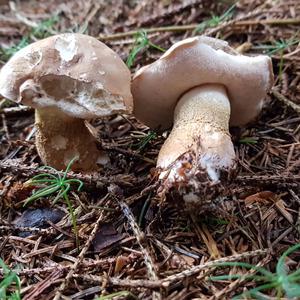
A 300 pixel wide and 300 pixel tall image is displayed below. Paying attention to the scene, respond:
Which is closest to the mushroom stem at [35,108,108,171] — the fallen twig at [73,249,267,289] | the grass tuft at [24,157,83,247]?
the grass tuft at [24,157,83,247]

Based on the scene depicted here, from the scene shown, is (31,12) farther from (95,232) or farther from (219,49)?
(95,232)

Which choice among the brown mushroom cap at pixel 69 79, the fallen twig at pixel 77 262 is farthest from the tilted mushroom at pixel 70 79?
the fallen twig at pixel 77 262

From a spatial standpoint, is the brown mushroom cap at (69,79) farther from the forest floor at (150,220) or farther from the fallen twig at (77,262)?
the fallen twig at (77,262)

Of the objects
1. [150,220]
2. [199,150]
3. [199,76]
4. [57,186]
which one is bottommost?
[150,220]

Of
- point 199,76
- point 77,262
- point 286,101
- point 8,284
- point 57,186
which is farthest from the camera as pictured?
point 286,101

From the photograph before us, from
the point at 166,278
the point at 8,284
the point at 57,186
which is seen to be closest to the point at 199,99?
the point at 57,186

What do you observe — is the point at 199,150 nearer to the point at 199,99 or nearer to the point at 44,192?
the point at 199,99

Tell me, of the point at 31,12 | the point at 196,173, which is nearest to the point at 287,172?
the point at 196,173
